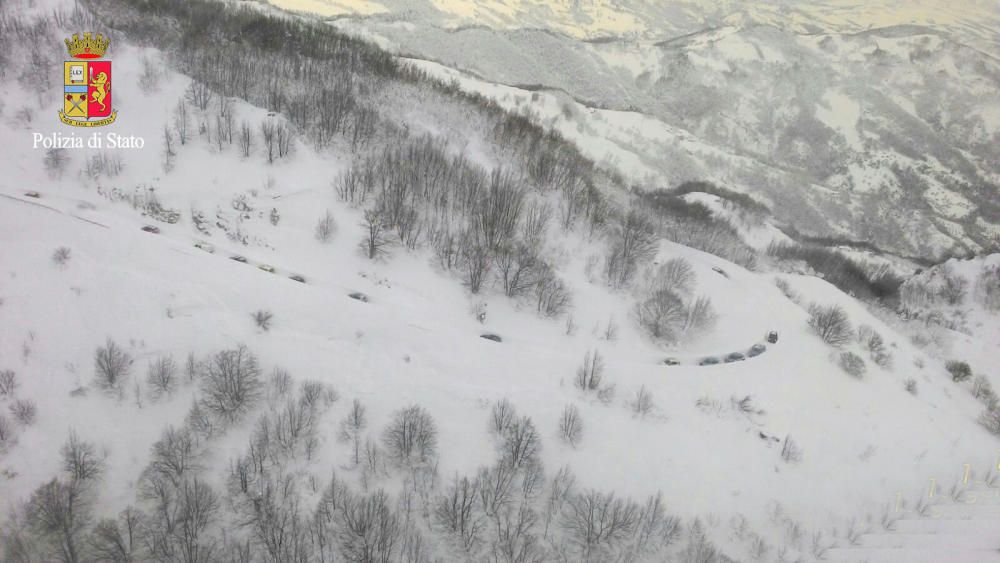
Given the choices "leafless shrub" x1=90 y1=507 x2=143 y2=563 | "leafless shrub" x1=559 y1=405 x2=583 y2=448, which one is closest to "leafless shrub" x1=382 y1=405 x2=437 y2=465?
"leafless shrub" x1=559 y1=405 x2=583 y2=448

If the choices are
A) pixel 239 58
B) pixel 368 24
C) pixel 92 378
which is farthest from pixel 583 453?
pixel 368 24

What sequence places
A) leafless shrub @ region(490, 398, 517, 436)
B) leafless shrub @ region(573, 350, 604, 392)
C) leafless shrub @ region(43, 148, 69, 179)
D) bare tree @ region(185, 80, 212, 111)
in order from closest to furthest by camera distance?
leafless shrub @ region(490, 398, 517, 436) < leafless shrub @ region(573, 350, 604, 392) < leafless shrub @ region(43, 148, 69, 179) < bare tree @ region(185, 80, 212, 111)

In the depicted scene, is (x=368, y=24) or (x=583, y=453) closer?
(x=583, y=453)

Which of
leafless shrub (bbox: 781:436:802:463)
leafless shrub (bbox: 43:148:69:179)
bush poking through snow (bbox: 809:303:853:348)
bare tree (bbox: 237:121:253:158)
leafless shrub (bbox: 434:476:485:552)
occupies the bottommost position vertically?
leafless shrub (bbox: 434:476:485:552)

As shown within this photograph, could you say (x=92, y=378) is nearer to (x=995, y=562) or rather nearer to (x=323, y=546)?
(x=323, y=546)

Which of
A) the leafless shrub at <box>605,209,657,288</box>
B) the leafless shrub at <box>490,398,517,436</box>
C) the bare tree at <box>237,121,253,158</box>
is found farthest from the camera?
the leafless shrub at <box>605,209,657,288</box>

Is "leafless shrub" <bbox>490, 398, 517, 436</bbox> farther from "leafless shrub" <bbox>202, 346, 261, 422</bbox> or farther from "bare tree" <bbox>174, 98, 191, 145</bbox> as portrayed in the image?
"bare tree" <bbox>174, 98, 191, 145</bbox>
